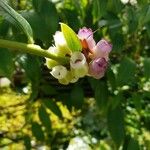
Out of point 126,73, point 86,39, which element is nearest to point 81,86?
point 126,73

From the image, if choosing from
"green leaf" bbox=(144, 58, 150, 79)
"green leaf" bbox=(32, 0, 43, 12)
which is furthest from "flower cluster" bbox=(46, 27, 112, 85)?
"green leaf" bbox=(144, 58, 150, 79)

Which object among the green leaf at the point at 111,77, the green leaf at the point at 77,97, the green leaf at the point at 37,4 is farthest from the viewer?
the green leaf at the point at 77,97

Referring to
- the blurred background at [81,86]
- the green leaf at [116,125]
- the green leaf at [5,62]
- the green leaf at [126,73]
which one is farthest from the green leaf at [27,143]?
the green leaf at [5,62]

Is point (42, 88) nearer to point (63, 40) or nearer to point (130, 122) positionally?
point (130, 122)

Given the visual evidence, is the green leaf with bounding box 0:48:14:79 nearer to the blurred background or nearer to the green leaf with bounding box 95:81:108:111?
the blurred background

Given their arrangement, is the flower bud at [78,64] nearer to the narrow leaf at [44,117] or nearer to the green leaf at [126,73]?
the green leaf at [126,73]

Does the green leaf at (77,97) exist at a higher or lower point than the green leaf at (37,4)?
higher

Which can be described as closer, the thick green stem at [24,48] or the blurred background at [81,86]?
the thick green stem at [24,48]
